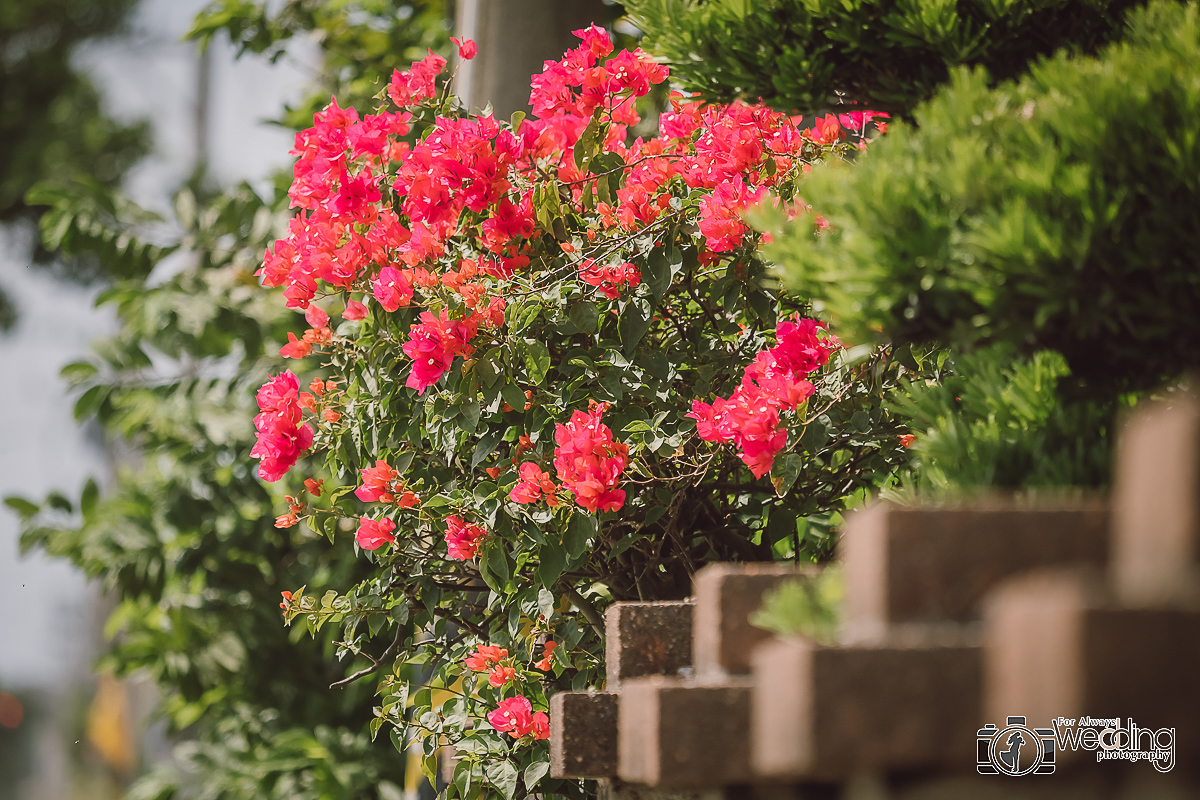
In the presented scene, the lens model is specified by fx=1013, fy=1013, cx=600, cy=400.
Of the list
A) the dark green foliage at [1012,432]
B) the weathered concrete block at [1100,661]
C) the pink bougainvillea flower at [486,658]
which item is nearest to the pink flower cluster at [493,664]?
the pink bougainvillea flower at [486,658]

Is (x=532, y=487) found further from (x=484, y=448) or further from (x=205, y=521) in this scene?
(x=205, y=521)

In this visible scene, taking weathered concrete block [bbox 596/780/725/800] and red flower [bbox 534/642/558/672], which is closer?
weathered concrete block [bbox 596/780/725/800]

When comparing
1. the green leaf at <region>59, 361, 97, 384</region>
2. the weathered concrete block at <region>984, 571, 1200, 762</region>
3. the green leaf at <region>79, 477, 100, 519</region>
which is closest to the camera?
the weathered concrete block at <region>984, 571, 1200, 762</region>

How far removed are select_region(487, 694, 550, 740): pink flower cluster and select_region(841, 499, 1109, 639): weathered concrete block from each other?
1.19m

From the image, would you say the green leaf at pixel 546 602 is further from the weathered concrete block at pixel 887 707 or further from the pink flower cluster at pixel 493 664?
the weathered concrete block at pixel 887 707

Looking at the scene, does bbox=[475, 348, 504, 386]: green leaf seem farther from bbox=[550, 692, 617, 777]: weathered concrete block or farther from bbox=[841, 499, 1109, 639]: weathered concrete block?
bbox=[841, 499, 1109, 639]: weathered concrete block

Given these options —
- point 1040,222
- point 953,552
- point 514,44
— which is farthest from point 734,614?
point 514,44

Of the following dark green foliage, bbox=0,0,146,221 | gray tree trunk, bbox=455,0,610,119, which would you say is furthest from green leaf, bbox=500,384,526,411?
dark green foliage, bbox=0,0,146,221

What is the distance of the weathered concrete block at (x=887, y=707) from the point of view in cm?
105

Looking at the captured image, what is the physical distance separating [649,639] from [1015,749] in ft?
2.76

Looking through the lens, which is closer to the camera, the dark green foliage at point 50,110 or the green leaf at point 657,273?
the green leaf at point 657,273

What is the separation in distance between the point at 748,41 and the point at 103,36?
47.0 feet

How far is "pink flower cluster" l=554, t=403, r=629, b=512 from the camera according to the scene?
1.97 m

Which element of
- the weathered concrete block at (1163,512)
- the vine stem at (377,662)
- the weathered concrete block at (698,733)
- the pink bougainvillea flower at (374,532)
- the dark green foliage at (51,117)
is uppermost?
the dark green foliage at (51,117)
